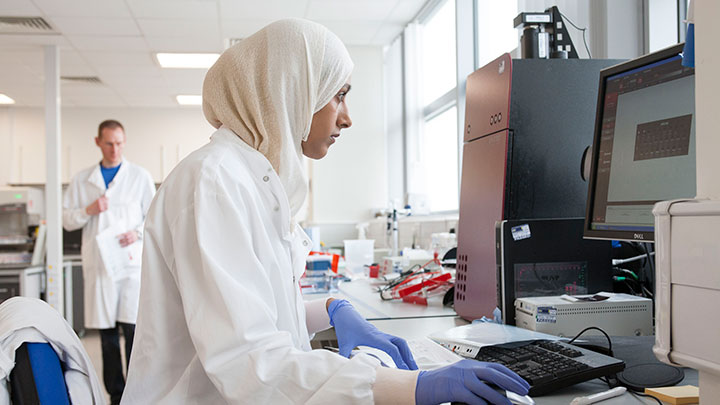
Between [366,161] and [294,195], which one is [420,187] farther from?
[294,195]

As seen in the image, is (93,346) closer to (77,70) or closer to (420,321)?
(77,70)

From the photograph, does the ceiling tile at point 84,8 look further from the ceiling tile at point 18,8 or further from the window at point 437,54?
the window at point 437,54

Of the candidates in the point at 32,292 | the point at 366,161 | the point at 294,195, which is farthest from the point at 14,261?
the point at 294,195

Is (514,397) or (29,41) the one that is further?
(29,41)

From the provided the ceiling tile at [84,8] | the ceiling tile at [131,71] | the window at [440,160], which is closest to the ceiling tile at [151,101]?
the ceiling tile at [131,71]

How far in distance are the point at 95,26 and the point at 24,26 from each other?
514 millimetres

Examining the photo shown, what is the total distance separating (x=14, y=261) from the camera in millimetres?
4387

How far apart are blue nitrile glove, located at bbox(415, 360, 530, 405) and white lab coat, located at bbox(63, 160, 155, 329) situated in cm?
277

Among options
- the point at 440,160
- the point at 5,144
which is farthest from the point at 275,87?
the point at 5,144

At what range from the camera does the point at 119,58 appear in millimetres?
5086

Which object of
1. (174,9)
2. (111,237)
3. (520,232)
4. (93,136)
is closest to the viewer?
(520,232)

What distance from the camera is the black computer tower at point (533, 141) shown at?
50.1 inches

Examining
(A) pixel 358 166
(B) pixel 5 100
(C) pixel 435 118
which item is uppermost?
(B) pixel 5 100

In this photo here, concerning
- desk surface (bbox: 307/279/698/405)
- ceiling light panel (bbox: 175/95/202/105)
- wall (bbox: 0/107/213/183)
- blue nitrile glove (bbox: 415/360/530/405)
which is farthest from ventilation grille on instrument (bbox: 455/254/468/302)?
wall (bbox: 0/107/213/183)
